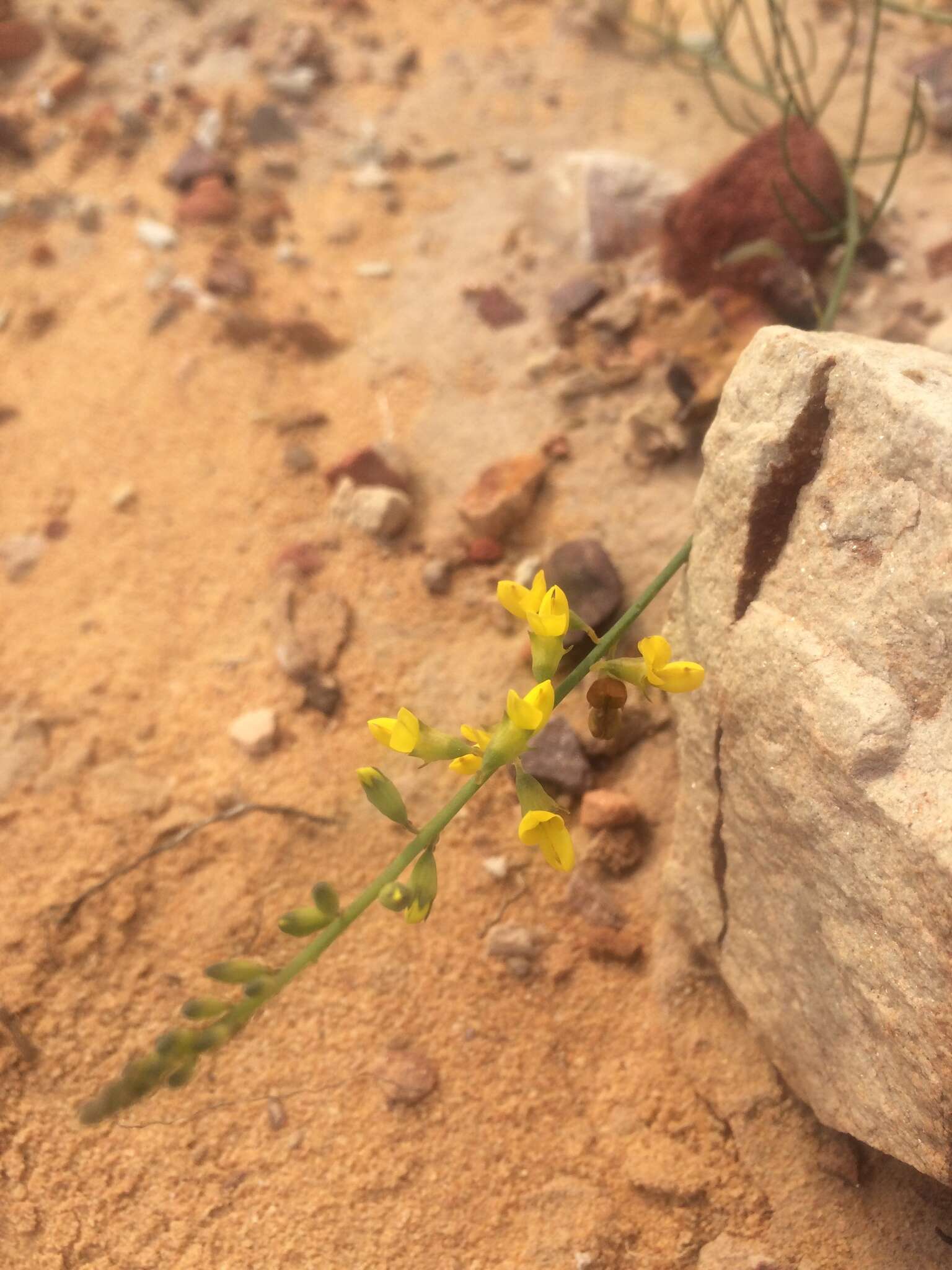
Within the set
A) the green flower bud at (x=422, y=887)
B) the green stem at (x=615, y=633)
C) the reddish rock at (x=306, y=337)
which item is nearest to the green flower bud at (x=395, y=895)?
the green flower bud at (x=422, y=887)

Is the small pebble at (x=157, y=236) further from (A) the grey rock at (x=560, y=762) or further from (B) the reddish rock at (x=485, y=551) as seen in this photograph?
(A) the grey rock at (x=560, y=762)

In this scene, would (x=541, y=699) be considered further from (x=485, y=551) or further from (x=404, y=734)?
(x=485, y=551)

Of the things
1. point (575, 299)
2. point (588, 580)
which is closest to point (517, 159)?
point (575, 299)

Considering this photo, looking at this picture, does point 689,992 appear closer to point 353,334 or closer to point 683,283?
point 683,283

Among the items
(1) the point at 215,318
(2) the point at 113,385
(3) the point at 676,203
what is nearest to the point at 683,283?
(3) the point at 676,203

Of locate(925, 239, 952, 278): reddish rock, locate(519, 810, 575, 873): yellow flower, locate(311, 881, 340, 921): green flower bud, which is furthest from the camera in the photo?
locate(925, 239, 952, 278): reddish rock

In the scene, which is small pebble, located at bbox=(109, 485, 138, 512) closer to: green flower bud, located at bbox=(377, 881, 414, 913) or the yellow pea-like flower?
the yellow pea-like flower

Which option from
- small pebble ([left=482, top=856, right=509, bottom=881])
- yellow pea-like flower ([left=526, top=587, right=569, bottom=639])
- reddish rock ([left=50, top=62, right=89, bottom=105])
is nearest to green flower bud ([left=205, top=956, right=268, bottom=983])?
yellow pea-like flower ([left=526, top=587, right=569, bottom=639])
